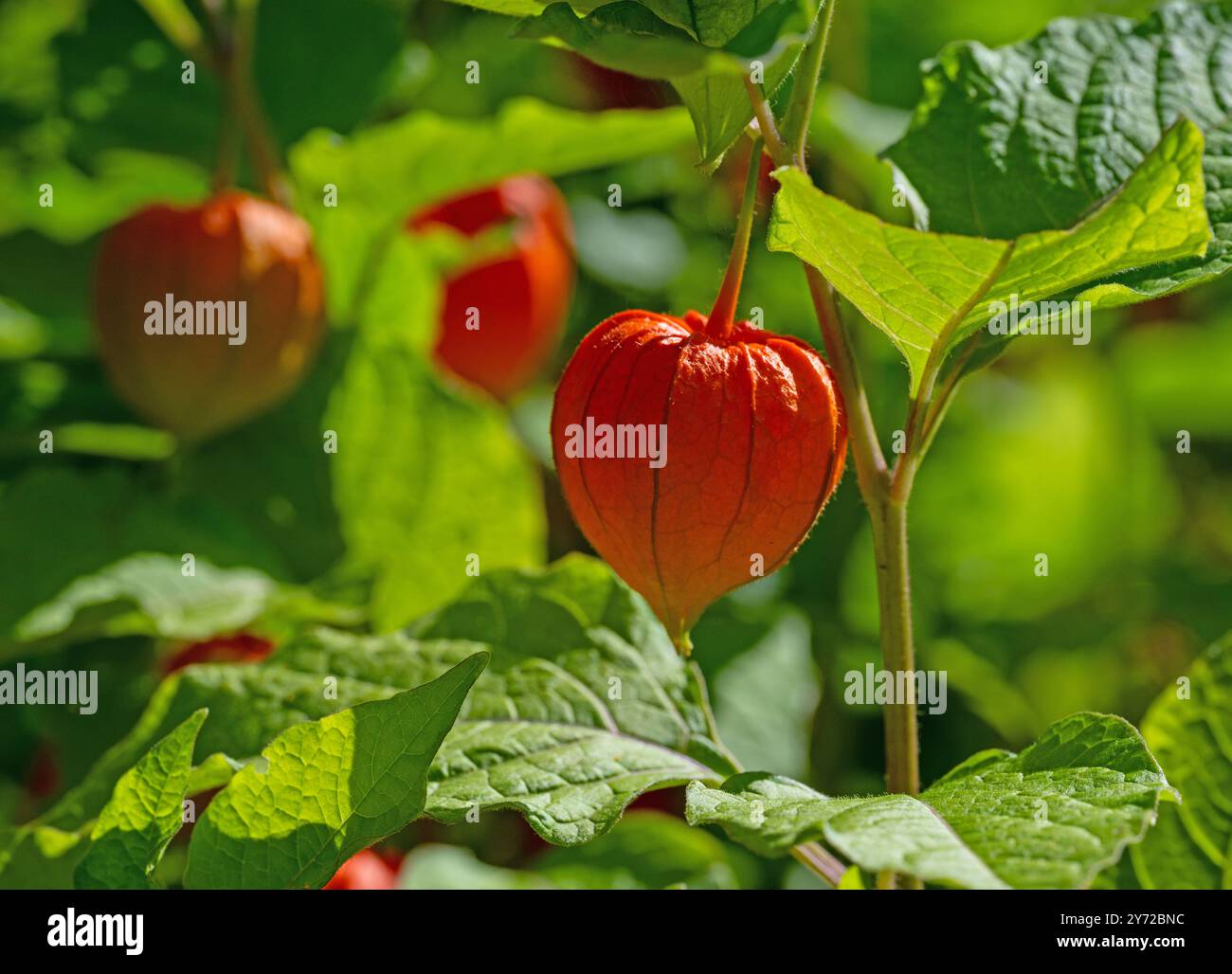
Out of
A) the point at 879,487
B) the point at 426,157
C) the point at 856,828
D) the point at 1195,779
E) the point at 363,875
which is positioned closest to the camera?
the point at 856,828

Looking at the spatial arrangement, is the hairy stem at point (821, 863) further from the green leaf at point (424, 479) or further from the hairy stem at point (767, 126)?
the green leaf at point (424, 479)

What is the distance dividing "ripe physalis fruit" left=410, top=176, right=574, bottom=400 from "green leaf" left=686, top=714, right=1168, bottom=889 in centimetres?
72

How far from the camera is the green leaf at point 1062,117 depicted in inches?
24.2

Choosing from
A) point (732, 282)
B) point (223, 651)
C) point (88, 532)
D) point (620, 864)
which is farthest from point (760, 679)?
point (732, 282)

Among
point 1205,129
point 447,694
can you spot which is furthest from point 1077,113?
point 447,694

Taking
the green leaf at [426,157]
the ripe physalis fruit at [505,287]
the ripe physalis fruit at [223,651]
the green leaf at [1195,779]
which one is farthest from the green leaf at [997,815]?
the ripe physalis fruit at [505,287]

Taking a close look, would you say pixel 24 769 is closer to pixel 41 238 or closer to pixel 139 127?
pixel 41 238

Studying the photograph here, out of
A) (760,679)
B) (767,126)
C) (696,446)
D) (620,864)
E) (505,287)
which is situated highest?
(505,287)

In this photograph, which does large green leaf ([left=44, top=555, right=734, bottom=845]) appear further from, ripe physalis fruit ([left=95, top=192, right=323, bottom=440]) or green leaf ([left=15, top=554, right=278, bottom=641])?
ripe physalis fruit ([left=95, top=192, right=323, bottom=440])

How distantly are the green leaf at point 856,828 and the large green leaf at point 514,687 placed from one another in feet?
0.26

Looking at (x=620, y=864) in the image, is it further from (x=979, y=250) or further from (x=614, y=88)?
(x=614, y=88)

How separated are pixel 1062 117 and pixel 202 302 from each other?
0.59 metres

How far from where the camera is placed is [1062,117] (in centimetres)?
63

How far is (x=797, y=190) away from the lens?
17.6 inches
